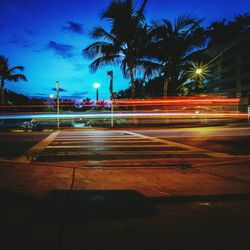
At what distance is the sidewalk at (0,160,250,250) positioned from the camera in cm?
399

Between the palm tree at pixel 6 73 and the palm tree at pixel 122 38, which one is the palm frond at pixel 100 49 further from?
the palm tree at pixel 6 73

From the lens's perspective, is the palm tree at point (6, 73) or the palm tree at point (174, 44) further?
the palm tree at point (6, 73)

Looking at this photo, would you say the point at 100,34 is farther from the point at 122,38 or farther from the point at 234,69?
the point at 234,69

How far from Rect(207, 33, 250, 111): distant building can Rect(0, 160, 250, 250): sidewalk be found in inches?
2325

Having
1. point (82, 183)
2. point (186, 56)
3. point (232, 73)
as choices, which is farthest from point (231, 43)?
point (82, 183)

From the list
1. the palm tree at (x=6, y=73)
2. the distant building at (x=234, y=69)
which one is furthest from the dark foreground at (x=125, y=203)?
the distant building at (x=234, y=69)

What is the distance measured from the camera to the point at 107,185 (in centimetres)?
667

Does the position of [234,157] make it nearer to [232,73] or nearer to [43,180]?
[43,180]

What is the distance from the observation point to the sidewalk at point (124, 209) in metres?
3.99

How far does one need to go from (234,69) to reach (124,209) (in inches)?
3024

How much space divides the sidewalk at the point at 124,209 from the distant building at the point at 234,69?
194ft

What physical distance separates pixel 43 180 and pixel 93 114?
85.0 feet

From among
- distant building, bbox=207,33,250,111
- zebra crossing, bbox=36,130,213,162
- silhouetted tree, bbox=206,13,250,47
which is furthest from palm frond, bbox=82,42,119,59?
silhouetted tree, bbox=206,13,250,47

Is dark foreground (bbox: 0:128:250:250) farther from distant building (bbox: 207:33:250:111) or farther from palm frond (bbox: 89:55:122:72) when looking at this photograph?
distant building (bbox: 207:33:250:111)
